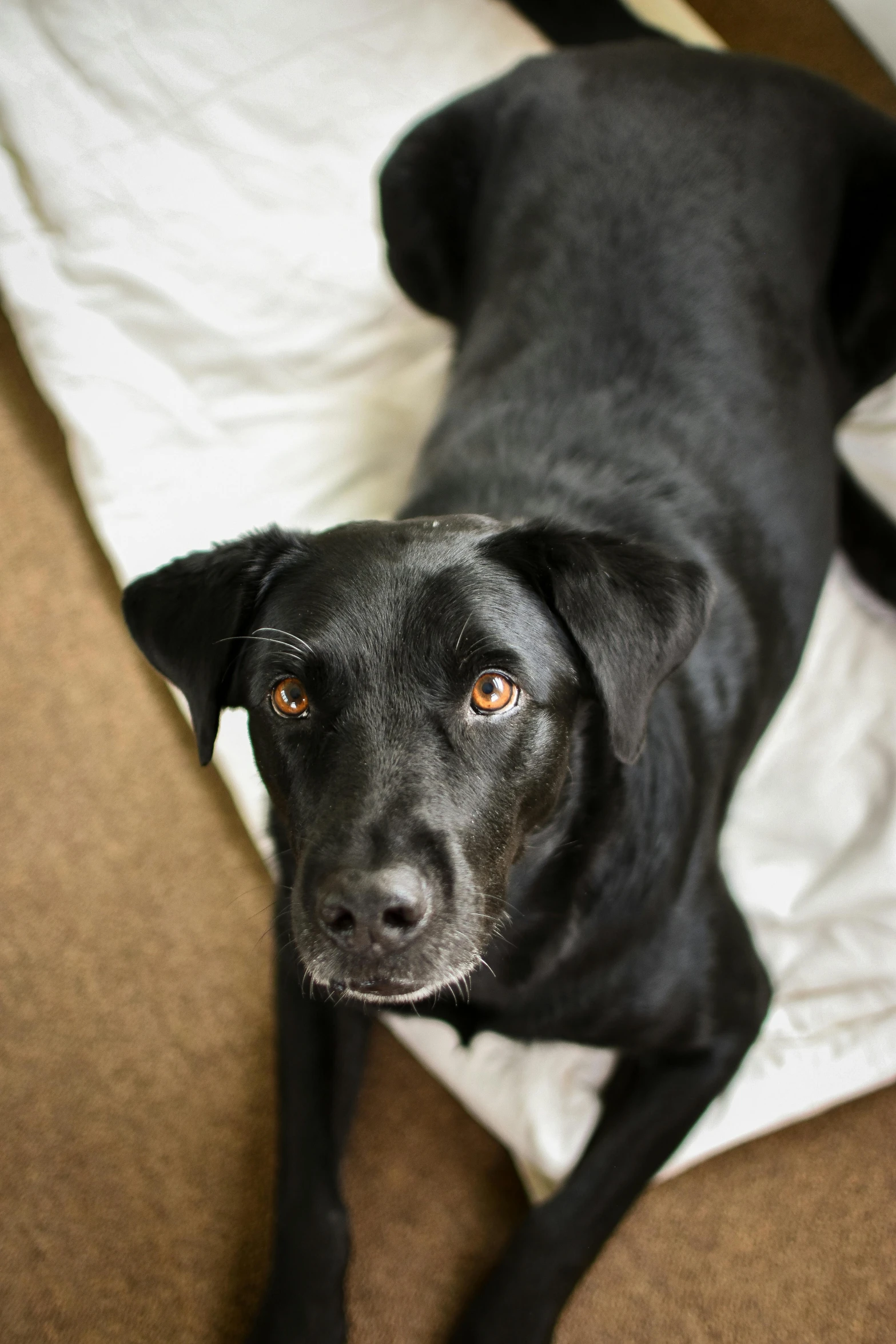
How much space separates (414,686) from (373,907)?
0.29 metres

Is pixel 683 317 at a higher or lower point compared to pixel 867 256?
lower

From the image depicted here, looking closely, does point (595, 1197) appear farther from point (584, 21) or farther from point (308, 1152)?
point (584, 21)

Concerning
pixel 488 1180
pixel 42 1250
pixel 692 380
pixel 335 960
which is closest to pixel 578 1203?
→ pixel 488 1180

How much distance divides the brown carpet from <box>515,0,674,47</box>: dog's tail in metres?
2.12

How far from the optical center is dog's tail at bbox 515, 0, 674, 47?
2719 millimetres

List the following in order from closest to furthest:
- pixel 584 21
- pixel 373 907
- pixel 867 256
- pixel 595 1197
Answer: pixel 373 907, pixel 595 1197, pixel 867 256, pixel 584 21

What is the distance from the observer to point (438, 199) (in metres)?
2.51

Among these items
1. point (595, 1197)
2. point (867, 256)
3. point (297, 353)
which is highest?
point (867, 256)

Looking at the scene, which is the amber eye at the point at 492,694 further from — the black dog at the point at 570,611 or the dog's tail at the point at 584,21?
the dog's tail at the point at 584,21

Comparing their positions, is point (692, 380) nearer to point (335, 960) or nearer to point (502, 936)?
point (502, 936)

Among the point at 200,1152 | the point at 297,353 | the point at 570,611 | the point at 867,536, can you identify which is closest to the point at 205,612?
the point at 570,611

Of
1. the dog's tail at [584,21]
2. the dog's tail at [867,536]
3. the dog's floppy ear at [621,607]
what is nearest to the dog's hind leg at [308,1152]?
the dog's floppy ear at [621,607]

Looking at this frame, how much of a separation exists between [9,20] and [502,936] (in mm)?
2932

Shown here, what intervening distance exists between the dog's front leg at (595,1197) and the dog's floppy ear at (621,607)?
2.13 ft
